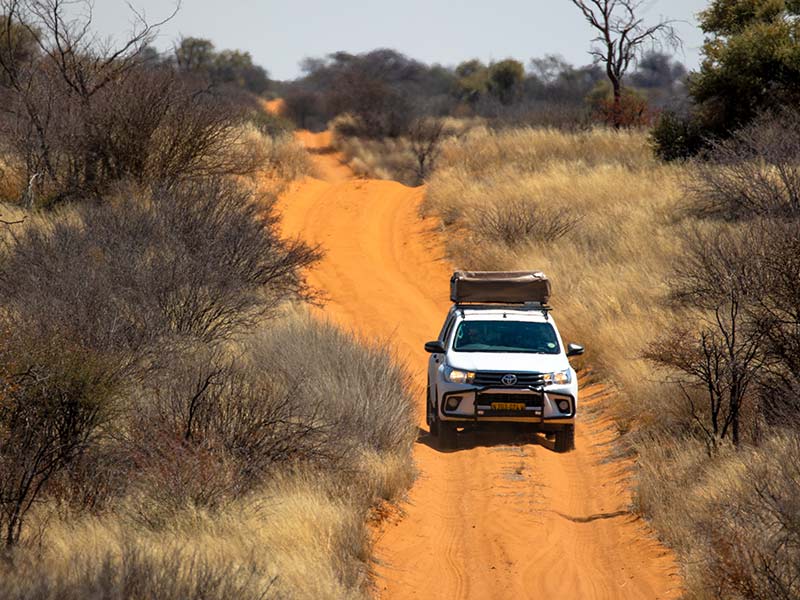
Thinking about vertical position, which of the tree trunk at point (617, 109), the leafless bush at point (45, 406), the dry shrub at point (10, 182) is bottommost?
the leafless bush at point (45, 406)

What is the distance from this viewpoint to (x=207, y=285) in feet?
46.8

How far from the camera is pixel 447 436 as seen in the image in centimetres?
1266

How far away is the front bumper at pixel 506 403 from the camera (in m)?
12.4

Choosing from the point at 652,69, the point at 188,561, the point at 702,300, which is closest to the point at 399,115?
the point at 702,300

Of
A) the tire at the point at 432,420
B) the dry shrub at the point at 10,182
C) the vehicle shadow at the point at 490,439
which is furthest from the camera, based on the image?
the dry shrub at the point at 10,182

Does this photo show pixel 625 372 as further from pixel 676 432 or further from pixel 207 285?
pixel 207 285

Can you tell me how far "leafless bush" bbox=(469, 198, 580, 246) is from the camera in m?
24.2

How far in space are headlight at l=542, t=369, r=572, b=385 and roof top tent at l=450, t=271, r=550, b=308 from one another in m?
2.51

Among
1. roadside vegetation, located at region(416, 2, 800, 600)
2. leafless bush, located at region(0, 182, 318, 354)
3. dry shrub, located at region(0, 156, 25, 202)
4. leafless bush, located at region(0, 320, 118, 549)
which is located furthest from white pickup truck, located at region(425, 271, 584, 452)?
dry shrub, located at region(0, 156, 25, 202)

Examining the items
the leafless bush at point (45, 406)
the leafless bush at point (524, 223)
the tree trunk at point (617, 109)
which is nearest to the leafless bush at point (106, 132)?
the leafless bush at point (524, 223)

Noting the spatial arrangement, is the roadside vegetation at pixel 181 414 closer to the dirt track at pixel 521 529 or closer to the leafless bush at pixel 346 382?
the leafless bush at pixel 346 382

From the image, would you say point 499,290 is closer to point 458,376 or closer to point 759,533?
point 458,376

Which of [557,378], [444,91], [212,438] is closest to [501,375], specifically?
[557,378]

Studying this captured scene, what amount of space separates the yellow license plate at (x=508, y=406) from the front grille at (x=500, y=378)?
0.24 m
